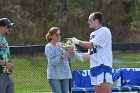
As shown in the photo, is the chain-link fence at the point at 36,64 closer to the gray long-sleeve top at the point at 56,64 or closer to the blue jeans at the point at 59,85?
the gray long-sleeve top at the point at 56,64

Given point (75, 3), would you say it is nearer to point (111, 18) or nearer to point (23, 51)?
point (111, 18)

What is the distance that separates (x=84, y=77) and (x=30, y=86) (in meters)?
2.30

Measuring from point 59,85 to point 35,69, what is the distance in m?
3.32

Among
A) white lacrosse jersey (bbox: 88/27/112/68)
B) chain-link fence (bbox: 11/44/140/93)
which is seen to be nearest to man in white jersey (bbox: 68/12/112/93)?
white lacrosse jersey (bbox: 88/27/112/68)

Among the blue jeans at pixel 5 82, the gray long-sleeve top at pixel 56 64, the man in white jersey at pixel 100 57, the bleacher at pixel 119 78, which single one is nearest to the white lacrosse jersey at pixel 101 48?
the man in white jersey at pixel 100 57

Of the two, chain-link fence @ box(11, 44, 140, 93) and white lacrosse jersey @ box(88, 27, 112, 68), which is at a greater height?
white lacrosse jersey @ box(88, 27, 112, 68)

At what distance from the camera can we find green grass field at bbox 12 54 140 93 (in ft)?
40.3

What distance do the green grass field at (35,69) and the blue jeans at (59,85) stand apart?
7.35 ft

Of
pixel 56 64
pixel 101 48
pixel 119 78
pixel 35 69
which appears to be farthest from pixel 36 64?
pixel 101 48

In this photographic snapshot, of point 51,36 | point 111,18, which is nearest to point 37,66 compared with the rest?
point 51,36

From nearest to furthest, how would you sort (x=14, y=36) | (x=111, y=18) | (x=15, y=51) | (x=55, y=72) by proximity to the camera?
(x=55, y=72), (x=15, y=51), (x=14, y=36), (x=111, y=18)

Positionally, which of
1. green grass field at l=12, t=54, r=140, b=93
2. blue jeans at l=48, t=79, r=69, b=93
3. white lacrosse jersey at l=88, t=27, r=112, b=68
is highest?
white lacrosse jersey at l=88, t=27, r=112, b=68

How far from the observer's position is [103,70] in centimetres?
903

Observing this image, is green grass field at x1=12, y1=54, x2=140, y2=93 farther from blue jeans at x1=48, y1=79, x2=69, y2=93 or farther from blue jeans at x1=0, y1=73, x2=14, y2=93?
blue jeans at x1=0, y1=73, x2=14, y2=93
